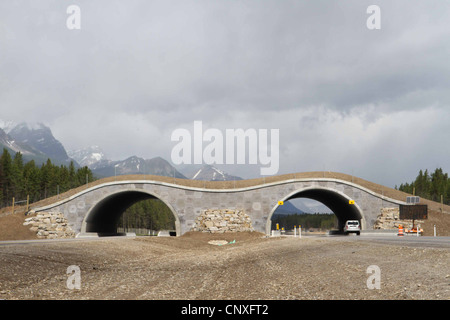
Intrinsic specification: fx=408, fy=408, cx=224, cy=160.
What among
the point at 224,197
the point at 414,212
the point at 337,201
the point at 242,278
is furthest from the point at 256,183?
the point at 242,278

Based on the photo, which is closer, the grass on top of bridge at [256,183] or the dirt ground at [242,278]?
the dirt ground at [242,278]

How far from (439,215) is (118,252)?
46.2m

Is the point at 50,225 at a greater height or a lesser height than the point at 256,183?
lesser

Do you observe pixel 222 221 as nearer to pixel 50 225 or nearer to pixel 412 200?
pixel 50 225

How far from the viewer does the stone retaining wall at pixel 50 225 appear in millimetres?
Result: 50634

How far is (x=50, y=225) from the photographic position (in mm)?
52562

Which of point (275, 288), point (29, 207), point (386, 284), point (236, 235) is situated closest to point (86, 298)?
point (275, 288)

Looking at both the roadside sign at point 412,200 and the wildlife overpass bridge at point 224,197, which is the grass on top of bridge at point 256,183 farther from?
the roadside sign at point 412,200

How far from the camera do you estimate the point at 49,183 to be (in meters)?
117

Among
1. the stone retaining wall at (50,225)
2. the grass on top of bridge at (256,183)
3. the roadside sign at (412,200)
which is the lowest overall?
the stone retaining wall at (50,225)

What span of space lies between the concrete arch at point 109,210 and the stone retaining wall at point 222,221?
348 centimetres

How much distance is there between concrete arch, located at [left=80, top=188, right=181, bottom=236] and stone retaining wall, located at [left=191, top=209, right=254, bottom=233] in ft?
11.4

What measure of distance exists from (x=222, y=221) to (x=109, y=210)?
2218 centimetres

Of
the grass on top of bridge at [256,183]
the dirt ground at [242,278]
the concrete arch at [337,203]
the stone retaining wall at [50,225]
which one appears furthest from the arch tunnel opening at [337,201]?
the dirt ground at [242,278]
